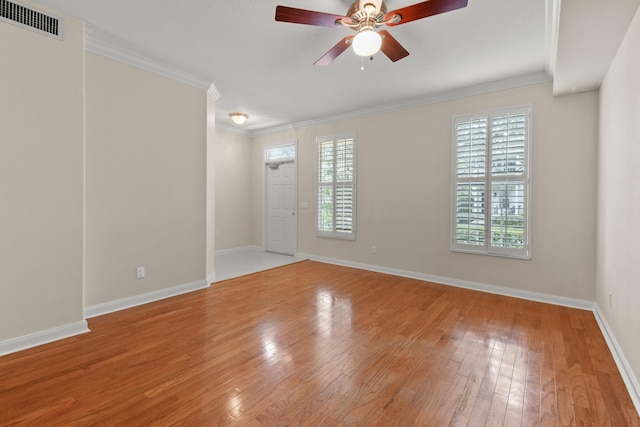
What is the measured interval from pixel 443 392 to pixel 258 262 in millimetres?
4359

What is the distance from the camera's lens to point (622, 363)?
7.25ft

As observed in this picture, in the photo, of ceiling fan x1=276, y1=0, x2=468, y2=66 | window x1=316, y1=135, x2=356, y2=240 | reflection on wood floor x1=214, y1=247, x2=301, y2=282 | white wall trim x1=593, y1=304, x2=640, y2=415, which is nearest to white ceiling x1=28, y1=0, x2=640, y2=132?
ceiling fan x1=276, y1=0, x2=468, y2=66

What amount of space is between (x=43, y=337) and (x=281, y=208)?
4551 mm

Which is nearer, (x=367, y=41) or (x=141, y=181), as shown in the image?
(x=367, y=41)

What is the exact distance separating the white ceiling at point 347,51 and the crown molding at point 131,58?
0.7 inches

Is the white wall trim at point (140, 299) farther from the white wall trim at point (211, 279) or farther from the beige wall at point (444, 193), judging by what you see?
the beige wall at point (444, 193)

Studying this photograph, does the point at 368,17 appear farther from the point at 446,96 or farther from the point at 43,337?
the point at 43,337

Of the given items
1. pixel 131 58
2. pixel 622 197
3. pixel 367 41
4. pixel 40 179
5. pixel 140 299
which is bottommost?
pixel 140 299

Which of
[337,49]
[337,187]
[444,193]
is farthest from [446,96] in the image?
[337,49]

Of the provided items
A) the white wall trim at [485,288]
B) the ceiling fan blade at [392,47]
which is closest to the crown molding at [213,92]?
the ceiling fan blade at [392,47]

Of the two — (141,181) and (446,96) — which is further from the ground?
(446,96)

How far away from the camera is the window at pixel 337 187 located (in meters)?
5.45

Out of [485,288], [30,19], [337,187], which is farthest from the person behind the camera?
[337,187]

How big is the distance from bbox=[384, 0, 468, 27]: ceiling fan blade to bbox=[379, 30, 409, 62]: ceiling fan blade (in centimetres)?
17
